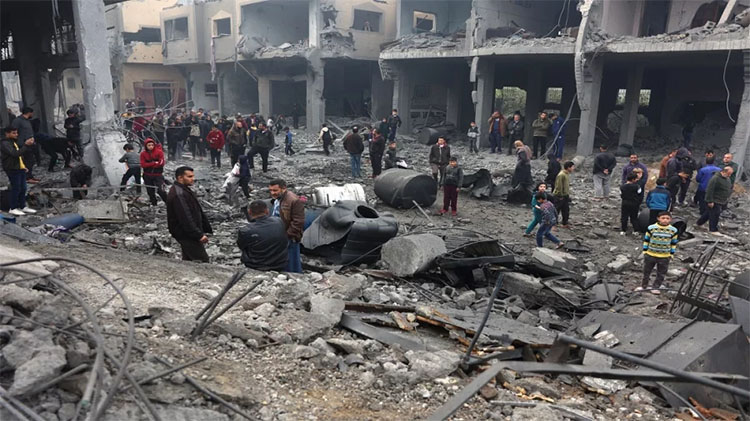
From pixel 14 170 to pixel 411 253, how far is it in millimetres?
6264

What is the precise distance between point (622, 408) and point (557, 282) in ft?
10.2

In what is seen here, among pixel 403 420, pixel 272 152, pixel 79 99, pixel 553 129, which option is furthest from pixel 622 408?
pixel 79 99

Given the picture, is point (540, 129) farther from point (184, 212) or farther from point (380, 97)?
point (184, 212)

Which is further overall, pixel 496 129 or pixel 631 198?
pixel 496 129

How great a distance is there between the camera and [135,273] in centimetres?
506

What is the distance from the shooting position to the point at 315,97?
24.4 metres

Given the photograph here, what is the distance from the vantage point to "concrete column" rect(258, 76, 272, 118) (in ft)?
88.3

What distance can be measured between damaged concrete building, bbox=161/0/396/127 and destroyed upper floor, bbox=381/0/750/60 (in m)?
Answer: 2.46

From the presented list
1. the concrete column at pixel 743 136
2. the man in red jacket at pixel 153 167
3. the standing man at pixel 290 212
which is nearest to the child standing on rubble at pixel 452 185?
the standing man at pixel 290 212

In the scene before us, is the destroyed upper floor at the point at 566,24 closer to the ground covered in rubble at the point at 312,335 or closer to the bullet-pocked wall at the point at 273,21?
the bullet-pocked wall at the point at 273,21

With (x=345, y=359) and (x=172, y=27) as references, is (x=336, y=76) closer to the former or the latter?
(x=172, y=27)

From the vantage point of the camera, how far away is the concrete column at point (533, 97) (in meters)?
19.8

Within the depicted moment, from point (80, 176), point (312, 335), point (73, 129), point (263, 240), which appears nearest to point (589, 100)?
point (263, 240)

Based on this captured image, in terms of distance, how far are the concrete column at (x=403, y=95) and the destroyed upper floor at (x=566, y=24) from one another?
122cm
